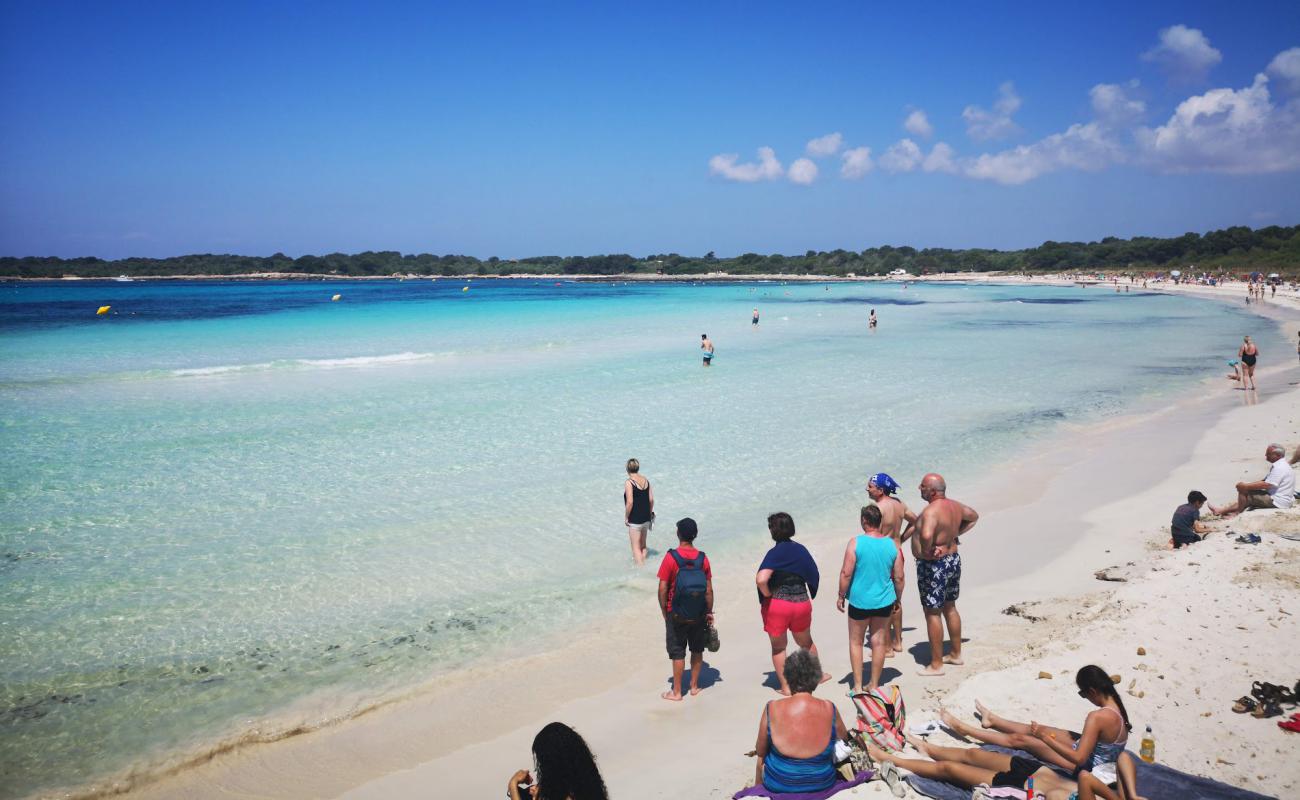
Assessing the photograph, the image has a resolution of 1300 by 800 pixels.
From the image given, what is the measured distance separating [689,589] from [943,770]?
7.32 feet

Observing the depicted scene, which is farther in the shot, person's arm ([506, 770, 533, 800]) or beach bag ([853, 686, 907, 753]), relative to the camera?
beach bag ([853, 686, 907, 753])

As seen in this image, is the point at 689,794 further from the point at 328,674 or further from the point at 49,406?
the point at 49,406

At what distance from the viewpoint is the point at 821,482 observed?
13422 mm

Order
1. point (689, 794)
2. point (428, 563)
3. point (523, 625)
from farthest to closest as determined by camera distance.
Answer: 1. point (428, 563)
2. point (523, 625)
3. point (689, 794)

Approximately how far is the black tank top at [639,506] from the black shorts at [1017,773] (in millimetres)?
5441

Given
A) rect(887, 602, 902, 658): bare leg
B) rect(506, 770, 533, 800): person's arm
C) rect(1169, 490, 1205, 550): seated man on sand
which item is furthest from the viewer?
rect(1169, 490, 1205, 550): seated man on sand

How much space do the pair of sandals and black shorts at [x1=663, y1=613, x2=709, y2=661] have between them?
3748 mm

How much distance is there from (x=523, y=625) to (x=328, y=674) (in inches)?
77.4

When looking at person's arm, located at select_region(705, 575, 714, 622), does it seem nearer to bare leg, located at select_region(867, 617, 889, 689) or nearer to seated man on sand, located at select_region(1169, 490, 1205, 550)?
bare leg, located at select_region(867, 617, 889, 689)

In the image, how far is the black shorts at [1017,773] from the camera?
448 centimetres

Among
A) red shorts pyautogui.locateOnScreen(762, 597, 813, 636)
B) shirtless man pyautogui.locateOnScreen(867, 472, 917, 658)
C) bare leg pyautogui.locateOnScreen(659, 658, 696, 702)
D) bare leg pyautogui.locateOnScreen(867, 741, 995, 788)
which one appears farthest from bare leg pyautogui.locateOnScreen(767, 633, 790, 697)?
bare leg pyautogui.locateOnScreen(867, 741, 995, 788)

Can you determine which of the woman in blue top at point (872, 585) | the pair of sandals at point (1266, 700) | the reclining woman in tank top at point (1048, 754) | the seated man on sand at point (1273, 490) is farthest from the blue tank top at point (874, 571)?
the seated man on sand at point (1273, 490)

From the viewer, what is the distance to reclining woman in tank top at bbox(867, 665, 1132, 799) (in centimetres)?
442

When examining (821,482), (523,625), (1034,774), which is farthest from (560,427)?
(1034,774)
